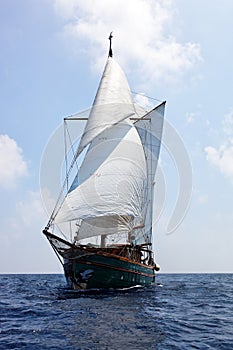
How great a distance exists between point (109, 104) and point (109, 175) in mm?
7434

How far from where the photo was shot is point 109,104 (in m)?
31.2

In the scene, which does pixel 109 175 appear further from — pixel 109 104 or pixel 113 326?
pixel 113 326

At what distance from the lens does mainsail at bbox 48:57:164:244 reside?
82.5ft

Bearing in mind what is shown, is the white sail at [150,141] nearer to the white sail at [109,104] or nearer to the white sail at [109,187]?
the white sail at [109,104]

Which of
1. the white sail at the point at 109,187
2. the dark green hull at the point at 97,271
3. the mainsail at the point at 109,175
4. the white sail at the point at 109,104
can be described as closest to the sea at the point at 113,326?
the dark green hull at the point at 97,271

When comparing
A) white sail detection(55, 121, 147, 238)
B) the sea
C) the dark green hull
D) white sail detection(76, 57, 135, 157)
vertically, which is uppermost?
white sail detection(76, 57, 135, 157)

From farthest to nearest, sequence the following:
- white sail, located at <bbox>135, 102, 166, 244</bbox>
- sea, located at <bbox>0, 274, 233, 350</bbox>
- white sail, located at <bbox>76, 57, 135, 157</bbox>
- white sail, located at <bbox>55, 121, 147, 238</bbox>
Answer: white sail, located at <bbox>135, 102, 166, 244</bbox>, white sail, located at <bbox>76, 57, 135, 157</bbox>, white sail, located at <bbox>55, 121, 147, 238</bbox>, sea, located at <bbox>0, 274, 233, 350</bbox>

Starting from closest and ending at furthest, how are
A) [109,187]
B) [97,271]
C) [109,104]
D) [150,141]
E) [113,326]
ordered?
1. [113,326]
2. [97,271]
3. [109,187]
4. [109,104]
5. [150,141]

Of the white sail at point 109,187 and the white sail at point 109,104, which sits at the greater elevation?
the white sail at point 109,104

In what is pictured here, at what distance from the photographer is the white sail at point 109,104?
2917cm

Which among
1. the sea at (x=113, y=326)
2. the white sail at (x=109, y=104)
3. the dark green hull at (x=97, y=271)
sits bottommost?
the sea at (x=113, y=326)

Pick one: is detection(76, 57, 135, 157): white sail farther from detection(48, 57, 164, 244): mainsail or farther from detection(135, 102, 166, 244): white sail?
detection(135, 102, 166, 244): white sail

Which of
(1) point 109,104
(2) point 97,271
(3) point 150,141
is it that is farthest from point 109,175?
(3) point 150,141

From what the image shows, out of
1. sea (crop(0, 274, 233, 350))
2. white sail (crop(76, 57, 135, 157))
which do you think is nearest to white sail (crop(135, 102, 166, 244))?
white sail (crop(76, 57, 135, 157))
